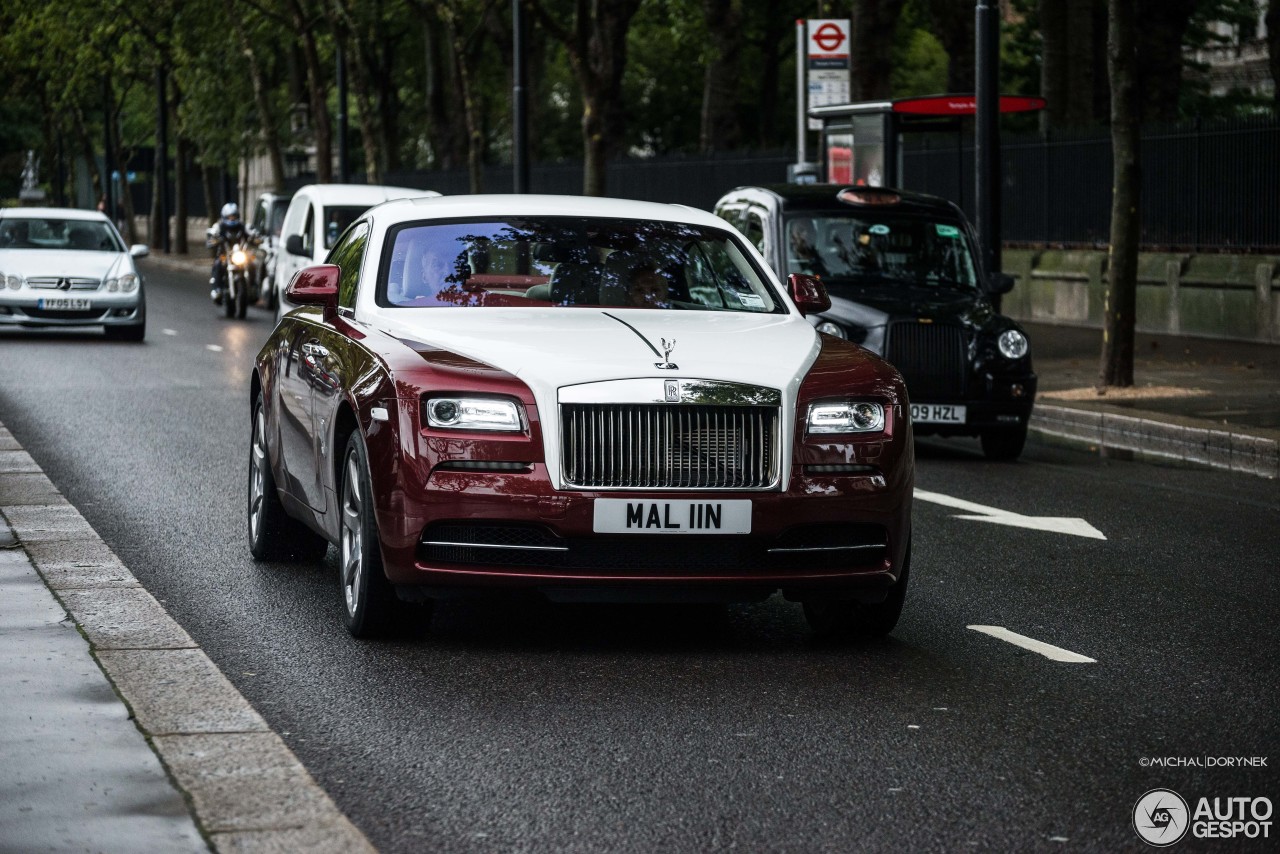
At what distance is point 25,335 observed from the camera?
88.4 ft

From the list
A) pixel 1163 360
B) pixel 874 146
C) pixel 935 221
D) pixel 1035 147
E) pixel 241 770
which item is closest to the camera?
pixel 241 770

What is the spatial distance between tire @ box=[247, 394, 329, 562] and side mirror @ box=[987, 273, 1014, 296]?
7.45 m

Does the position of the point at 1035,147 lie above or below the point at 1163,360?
above

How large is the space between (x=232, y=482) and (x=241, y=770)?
699 cm

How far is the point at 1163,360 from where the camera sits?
21.5 m

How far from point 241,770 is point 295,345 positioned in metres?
3.68

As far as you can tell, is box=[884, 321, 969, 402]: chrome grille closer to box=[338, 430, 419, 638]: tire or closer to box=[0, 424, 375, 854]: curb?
box=[0, 424, 375, 854]: curb

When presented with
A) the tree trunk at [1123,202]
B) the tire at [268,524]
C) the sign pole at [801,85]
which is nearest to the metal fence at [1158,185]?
the sign pole at [801,85]

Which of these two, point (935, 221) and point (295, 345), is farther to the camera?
point (935, 221)

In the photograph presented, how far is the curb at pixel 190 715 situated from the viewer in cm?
488

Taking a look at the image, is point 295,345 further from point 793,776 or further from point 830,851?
point 830,851

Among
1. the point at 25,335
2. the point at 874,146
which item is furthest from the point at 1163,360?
the point at 25,335

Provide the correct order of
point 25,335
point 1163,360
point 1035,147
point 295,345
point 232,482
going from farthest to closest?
1. point 1035,147
2. point 25,335
3. point 1163,360
4. point 232,482
5. point 295,345

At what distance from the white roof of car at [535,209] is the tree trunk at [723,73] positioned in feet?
111
